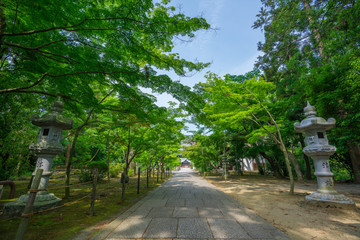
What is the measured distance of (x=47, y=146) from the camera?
4578mm

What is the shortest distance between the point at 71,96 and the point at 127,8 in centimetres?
325

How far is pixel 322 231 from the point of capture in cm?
334

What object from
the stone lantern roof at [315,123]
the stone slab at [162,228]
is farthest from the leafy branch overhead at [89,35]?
the stone lantern roof at [315,123]

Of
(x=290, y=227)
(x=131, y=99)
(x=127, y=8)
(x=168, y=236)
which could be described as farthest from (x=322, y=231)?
(x=127, y=8)

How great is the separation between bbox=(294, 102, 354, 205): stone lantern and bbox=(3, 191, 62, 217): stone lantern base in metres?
8.71

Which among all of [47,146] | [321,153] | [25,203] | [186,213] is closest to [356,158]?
[321,153]

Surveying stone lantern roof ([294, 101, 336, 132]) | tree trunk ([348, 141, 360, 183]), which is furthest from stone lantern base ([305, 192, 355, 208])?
tree trunk ([348, 141, 360, 183])

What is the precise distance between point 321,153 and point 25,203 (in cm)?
986

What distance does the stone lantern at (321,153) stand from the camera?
5164 mm

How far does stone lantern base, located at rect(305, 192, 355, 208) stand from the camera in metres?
4.74

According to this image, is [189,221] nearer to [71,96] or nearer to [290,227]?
[290,227]

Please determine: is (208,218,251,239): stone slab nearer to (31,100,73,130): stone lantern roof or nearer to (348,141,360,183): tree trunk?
(31,100,73,130): stone lantern roof

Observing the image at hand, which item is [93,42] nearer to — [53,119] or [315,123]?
[53,119]

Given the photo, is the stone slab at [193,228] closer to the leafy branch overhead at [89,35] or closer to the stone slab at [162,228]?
the stone slab at [162,228]
